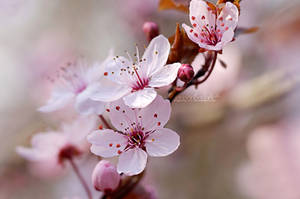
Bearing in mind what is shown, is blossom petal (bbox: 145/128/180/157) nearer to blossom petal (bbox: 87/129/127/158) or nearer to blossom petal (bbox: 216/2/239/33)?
blossom petal (bbox: 87/129/127/158)

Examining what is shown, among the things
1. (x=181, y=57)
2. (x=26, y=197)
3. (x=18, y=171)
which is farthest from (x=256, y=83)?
(x=26, y=197)

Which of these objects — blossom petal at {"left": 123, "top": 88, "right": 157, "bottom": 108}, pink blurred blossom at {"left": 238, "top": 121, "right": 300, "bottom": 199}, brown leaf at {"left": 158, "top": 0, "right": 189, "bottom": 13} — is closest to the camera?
blossom petal at {"left": 123, "top": 88, "right": 157, "bottom": 108}

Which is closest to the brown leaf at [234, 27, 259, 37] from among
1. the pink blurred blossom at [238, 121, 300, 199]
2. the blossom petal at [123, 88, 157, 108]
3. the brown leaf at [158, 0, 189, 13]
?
the brown leaf at [158, 0, 189, 13]

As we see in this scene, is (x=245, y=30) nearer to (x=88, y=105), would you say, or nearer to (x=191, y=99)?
(x=191, y=99)

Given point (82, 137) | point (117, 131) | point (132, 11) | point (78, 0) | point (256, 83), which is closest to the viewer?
point (117, 131)

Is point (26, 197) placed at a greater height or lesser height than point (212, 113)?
lesser

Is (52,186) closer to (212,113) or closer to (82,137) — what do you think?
(212,113)

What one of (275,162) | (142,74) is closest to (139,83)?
(142,74)
